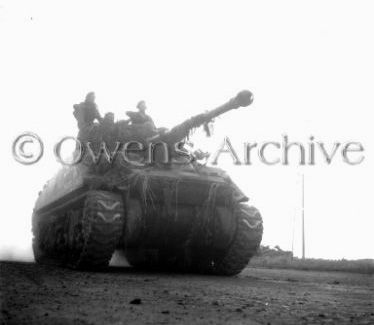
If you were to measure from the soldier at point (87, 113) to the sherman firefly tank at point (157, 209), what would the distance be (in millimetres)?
393

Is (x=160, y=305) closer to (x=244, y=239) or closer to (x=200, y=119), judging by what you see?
(x=244, y=239)

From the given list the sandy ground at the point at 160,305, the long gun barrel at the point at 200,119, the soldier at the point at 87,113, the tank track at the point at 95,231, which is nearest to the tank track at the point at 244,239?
the long gun barrel at the point at 200,119

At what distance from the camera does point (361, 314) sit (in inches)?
186

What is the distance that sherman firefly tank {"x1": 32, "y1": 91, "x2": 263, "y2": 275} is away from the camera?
30.9ft

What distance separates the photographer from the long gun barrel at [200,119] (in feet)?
30.2

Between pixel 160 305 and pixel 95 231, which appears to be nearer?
pixel 160 305

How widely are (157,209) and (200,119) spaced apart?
6.02 feet

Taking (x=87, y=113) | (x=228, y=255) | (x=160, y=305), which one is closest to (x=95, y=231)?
(x=228, y=255)

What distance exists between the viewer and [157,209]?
10172 mm

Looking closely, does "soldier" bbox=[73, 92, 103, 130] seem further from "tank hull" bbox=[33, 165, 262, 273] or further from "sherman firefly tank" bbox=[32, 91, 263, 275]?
"tank hull" bbox=[33, 165, 262, 273]

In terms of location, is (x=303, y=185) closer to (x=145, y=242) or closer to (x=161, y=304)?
(x=145, y=242)

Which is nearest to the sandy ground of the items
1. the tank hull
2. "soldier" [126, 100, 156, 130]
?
the tank hull

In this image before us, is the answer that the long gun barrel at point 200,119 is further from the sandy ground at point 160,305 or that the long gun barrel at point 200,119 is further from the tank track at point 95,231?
the sandy ground at point 160,305

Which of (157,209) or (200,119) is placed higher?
(200,119)
